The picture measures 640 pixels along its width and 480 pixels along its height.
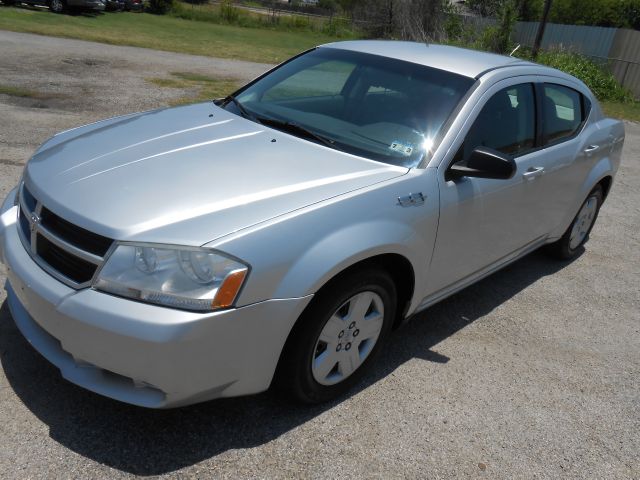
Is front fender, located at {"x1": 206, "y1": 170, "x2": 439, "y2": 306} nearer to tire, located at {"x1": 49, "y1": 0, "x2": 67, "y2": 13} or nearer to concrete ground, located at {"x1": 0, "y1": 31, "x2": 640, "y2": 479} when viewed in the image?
concrete ground, located at {"x1": 0, "y1": 31, "x2": 640, "y2": 479}

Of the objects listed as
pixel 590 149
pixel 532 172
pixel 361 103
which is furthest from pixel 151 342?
pixel 590 149

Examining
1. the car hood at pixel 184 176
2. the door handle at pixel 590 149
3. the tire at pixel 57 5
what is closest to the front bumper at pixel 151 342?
the car hood at pixel 184 176

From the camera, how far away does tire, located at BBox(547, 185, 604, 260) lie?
5109 mm

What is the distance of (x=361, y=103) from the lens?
3607mm

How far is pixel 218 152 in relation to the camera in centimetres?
306

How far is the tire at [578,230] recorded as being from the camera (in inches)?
201

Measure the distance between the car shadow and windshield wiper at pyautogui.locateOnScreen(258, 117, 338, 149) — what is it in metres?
1.32

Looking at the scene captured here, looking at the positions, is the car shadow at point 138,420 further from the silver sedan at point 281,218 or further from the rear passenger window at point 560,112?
the rear passenger window at point 560,112

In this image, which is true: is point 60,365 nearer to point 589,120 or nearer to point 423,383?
point 423,383

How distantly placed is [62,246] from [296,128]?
4.91 ft

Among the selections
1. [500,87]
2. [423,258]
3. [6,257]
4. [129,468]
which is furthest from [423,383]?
[6,257]

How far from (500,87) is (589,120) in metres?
1.63

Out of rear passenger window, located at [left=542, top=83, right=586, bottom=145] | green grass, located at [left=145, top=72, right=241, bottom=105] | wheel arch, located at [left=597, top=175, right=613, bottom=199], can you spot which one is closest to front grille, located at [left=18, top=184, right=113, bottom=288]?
rear passenger window, located at [left=542, top=83, right=586, bottom=145]

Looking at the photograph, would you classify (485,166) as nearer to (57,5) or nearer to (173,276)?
(173,276)
